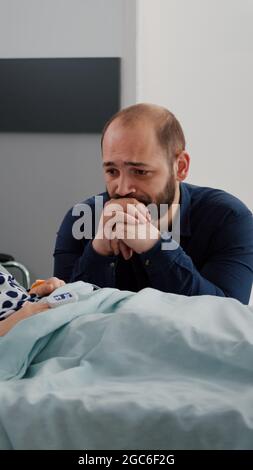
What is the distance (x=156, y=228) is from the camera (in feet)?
5.69

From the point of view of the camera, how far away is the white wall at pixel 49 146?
3.03 meters

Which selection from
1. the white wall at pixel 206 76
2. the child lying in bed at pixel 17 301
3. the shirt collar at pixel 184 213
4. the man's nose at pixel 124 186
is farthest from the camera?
the white wall at pixel 206 76

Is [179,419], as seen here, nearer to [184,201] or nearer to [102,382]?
[102,382]

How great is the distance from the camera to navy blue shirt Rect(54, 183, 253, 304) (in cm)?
171

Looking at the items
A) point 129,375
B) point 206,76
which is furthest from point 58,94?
point 129,375

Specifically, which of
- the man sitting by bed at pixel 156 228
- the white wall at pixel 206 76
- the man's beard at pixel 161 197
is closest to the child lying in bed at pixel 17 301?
the man sitting by bed at pixel 156 228

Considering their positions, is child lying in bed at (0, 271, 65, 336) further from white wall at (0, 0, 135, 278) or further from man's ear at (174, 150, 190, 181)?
white wall at (0, 0, 135, 278)

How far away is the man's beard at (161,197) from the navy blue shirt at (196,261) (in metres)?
0.04

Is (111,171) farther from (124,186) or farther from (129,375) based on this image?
(129,375)

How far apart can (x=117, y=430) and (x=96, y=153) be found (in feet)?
7.22

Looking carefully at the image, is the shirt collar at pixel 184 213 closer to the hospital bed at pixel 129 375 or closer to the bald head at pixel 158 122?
the bald head at pixel 158 122

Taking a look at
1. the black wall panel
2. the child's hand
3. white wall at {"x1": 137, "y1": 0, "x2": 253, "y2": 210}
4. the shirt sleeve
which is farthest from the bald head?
the black wall panel

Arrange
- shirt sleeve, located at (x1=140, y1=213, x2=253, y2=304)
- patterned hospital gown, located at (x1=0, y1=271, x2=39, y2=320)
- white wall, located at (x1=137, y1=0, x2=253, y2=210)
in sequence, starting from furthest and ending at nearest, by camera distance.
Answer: white wall, located at (x1=137, y1=0, x2=253, y2=210) → shirt sleeve, located at (x1=140, y1=213, x2=253, y2=304) → patterned hospital gown, located at (x1=0, y1=271, x2=39, y2=320)

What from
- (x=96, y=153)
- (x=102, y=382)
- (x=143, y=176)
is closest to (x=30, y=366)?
(x=102, y=382)
